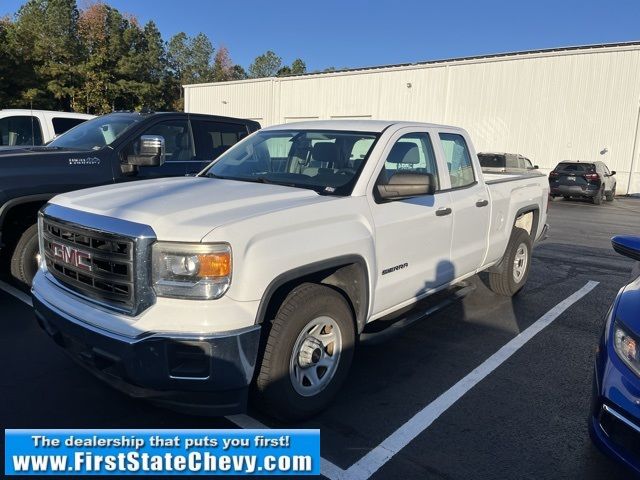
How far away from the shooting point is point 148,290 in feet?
9.00

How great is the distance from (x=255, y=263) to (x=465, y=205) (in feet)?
8.47

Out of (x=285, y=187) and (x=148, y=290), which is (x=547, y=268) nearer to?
(x=285, y=187)

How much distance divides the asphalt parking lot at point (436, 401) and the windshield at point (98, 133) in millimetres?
1840

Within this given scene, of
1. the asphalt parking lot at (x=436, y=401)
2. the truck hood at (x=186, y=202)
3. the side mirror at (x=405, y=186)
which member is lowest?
the asphalt parking lot at (x=436, y=401)

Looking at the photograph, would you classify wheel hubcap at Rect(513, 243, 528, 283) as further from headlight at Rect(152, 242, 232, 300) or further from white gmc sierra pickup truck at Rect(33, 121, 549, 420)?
headlight at Rect(152, 242, 232, 300)

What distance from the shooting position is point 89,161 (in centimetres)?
554

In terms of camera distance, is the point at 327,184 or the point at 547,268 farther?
the point at 547,268

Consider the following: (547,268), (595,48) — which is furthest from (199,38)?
(547,268)

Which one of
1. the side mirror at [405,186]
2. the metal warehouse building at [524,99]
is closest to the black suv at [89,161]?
the side mirror at [405,186]

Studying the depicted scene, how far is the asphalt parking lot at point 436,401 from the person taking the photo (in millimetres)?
3027

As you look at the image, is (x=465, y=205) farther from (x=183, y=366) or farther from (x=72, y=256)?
(x=72, y=256)

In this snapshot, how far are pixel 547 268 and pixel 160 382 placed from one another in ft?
22.2

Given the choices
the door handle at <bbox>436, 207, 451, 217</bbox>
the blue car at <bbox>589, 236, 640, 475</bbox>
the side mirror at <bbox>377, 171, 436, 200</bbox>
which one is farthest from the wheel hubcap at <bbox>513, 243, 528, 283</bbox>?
the blue car at <bbox>589, 236, 640, 475</bbox>

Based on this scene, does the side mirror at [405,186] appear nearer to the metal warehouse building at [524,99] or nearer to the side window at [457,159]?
the side window at [457,159]
